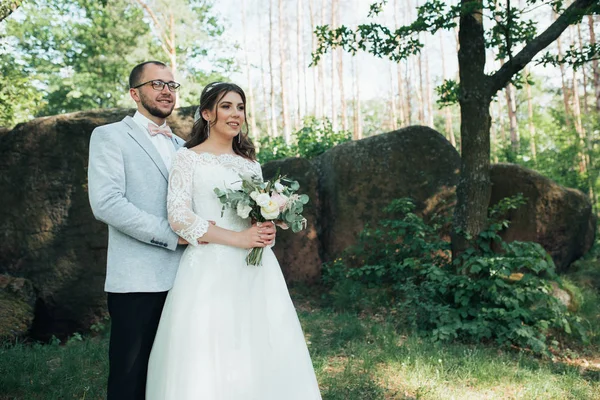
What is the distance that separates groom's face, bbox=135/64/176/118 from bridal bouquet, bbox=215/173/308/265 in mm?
636

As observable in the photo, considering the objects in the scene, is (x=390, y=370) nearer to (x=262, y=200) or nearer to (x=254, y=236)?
(x=254, y=236)

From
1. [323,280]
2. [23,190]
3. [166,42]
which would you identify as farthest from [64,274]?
[166,42]

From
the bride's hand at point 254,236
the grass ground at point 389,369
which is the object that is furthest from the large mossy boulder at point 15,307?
the bride's hand at point 254,236

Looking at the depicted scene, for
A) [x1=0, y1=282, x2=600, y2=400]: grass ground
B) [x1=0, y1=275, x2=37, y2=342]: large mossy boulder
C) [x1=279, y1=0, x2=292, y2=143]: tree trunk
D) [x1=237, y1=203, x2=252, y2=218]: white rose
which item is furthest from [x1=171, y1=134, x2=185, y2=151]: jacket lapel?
[x1=279, y1=0, x2=292, y2=143]: tree trunk

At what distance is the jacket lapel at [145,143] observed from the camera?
8.50 feet

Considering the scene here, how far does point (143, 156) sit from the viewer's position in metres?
2.57

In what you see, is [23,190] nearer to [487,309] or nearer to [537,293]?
[487,309]

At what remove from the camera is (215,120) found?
267 cm

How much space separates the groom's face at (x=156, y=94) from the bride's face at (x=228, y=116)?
0.28 metres

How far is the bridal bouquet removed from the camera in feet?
7.70

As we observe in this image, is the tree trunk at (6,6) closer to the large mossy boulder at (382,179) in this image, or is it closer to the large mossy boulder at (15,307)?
the large mossy boulder at (15,307)

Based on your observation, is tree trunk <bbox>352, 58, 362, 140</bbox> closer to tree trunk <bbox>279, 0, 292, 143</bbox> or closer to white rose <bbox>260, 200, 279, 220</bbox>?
tree trunk <bbox>279, 0, 292, 143</bbox>

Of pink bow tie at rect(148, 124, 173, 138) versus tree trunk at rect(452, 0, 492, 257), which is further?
tree trunk at rect(452, 0, 492, 257)

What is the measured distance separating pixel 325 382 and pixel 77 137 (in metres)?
4.49
